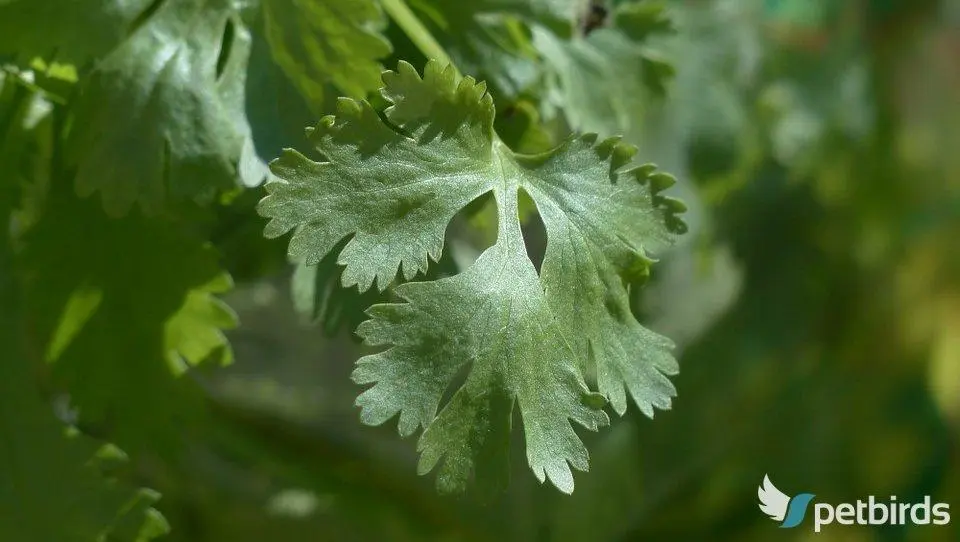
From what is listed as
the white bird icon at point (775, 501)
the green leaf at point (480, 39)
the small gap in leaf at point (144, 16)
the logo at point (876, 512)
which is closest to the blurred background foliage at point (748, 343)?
the logo at point (876, 512)

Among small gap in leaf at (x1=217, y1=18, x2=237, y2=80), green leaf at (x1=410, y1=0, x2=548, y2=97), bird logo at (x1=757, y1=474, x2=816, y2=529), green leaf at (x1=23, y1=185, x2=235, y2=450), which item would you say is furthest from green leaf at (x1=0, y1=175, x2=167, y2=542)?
bird logo at (x1=757, y1=474, x2=816, y2=529)

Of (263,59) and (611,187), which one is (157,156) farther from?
(611,187)

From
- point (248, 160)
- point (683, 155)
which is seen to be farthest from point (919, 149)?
point (248, 160)

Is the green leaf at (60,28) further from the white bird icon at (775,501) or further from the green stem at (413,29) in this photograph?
the white bird icon at (775,501)

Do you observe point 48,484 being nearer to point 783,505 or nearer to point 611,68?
point 611,68

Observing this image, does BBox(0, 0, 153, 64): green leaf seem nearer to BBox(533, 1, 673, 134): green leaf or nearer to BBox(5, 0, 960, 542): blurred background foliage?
BBox(533, 1, 673, 134): green leaf

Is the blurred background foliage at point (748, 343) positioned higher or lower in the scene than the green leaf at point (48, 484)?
lower

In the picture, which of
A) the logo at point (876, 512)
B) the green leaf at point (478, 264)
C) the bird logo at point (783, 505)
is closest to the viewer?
the green leaf at point (478, 264)
